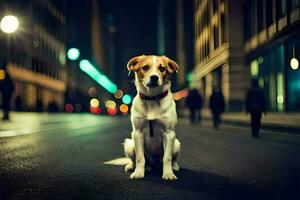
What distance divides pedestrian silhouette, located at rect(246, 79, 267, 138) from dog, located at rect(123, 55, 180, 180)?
302 inches

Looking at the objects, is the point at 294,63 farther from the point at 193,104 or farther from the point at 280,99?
the point at 193,104

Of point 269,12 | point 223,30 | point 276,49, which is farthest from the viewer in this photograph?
point 223,30

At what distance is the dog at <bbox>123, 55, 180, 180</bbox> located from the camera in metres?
4.60

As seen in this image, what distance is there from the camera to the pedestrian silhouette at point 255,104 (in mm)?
11969

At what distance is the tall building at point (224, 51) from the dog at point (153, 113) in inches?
977

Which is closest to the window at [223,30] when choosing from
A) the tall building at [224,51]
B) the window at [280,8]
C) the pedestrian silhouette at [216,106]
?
the tall building at [224,51]

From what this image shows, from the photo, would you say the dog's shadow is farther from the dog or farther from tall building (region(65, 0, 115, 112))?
tall building (region(65, 0, 115, 112))

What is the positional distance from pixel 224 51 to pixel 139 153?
32.9 m

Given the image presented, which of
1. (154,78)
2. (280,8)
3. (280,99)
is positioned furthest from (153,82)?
(280,8)

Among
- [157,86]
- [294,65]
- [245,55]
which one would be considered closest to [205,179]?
[157,86]

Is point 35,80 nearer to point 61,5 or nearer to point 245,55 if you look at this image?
point 61,5

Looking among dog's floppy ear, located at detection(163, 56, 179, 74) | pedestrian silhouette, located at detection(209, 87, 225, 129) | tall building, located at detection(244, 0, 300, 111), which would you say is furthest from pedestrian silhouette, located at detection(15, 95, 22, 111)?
dog's floppy ear, located at detection(163, 56, 179, 74)

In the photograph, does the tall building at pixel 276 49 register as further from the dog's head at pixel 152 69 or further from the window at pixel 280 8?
the dog's head at pixel 152 69

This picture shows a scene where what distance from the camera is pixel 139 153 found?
473 cm
